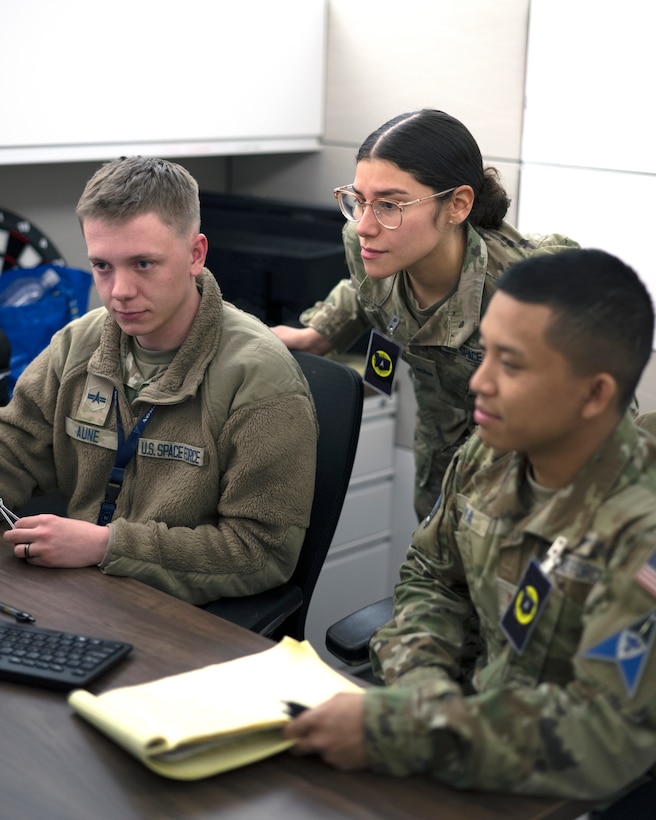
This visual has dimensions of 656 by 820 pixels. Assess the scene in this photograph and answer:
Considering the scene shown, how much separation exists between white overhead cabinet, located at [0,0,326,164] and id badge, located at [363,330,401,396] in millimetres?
1039

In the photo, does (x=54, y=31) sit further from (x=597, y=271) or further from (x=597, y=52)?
(x=597, y=271)

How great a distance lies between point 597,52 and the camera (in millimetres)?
2467

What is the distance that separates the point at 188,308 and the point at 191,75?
1336 mm

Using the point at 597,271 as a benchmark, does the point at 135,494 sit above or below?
below

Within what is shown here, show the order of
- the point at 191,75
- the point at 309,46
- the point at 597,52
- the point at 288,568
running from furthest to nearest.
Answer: the point at 309,46 → the point at 191,75 → the point at 597,52 → the point at 288,568

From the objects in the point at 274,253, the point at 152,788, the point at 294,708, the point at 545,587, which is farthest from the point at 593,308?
the point at 274,253

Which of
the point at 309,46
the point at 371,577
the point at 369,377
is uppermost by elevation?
the point at 309,46

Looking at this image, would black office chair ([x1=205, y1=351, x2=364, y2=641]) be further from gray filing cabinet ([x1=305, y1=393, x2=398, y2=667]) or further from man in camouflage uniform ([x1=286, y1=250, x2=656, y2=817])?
gray filing cabinet ([x1=305, y1=393, x2=398, y2=667])

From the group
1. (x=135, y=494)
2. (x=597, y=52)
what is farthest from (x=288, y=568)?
(x=597, y=52)

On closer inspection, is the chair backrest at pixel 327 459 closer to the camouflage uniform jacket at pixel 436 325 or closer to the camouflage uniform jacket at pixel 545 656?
the camouflage uniform jacket at pixel 436 325

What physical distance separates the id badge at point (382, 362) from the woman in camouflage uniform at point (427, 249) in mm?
39

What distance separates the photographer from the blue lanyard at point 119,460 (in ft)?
5.40

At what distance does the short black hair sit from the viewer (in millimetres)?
1134

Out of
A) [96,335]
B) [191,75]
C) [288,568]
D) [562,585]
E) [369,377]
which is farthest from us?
[191,75]
